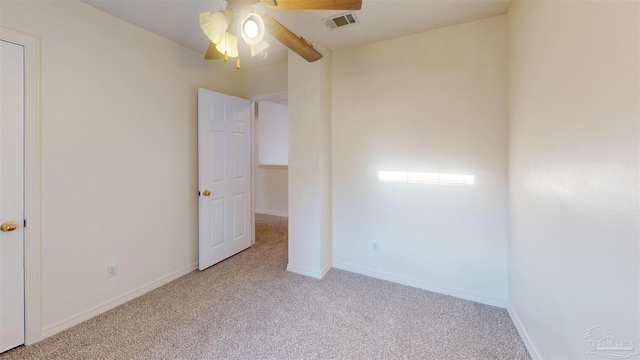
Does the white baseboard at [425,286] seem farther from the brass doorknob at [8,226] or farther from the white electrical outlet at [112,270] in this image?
the brass doorknob at [8,226]

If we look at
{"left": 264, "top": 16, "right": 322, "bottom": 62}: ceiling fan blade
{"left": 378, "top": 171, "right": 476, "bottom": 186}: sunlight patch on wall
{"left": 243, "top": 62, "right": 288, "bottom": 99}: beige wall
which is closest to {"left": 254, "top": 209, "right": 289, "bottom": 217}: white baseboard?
{"left": 243, "top": 62, "right": 288, "bottom": 99}: beige wall

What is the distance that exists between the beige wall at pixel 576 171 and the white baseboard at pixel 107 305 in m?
3.15

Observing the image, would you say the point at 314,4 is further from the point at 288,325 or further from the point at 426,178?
the point at 288,325

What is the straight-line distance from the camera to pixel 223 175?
10.5 feet

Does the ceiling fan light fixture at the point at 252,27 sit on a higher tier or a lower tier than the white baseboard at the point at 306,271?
higher

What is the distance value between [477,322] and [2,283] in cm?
338

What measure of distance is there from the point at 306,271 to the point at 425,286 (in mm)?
1240

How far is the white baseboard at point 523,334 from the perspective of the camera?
1629mm

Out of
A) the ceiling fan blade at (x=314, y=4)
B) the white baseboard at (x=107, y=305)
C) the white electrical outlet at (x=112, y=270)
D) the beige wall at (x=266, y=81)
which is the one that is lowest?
the white baseboard at (x=107, y=305)

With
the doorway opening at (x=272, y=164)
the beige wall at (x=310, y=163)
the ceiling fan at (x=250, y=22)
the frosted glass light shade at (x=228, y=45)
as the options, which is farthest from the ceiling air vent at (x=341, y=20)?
the doorway opening at (x=272, y=164)

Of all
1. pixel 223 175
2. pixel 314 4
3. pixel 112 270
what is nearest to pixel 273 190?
pixel 223 175

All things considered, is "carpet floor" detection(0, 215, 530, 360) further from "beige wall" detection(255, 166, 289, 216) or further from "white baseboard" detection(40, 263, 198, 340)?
"beige wall" detection(255, 166, 289, 216)

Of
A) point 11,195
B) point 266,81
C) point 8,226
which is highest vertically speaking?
point 266,81

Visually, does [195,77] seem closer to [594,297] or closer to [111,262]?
[111,262]
